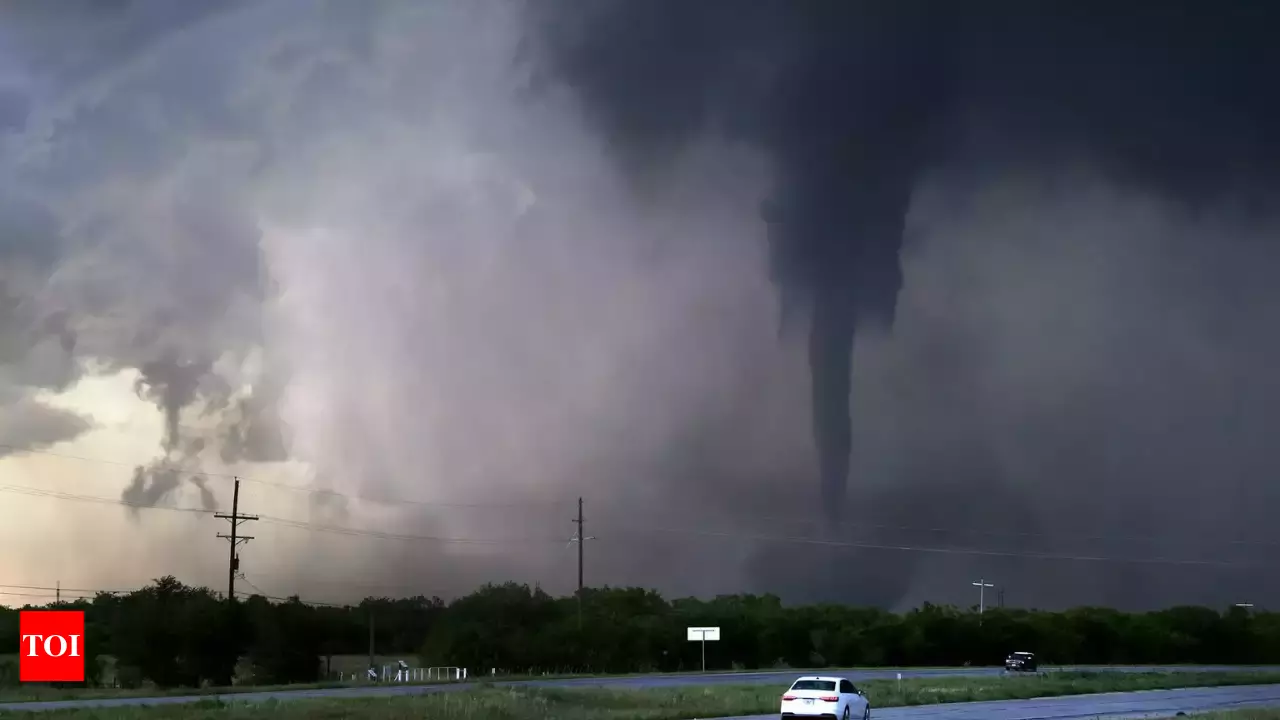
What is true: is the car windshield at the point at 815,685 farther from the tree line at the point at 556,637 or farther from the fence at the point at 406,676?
the tree line at the point at 556,637

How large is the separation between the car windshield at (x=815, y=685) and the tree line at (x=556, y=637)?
263 feet

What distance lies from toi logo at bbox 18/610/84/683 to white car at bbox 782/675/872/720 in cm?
2584

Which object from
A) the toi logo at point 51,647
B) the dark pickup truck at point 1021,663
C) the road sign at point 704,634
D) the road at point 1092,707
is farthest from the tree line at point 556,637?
the toi logo at point 51,647

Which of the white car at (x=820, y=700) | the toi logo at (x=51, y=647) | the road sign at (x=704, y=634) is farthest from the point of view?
the road sign at (x=704, y=634)

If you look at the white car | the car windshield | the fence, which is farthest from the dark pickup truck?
the car windshield

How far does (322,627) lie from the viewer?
133000mm

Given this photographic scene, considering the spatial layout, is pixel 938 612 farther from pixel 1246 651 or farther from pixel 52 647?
pixel 52 647

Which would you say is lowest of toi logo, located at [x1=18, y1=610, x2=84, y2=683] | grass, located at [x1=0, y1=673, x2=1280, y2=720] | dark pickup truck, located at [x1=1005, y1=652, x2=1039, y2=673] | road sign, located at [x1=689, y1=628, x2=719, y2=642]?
dark pickup truck, located at [x1=1005, y1=652, x2=1039, y2=673]

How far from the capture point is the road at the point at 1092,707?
184 ft

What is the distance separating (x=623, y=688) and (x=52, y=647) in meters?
50.8

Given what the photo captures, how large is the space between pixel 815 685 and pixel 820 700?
44.6 inches

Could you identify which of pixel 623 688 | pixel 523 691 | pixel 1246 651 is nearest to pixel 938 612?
pixel 1246 651

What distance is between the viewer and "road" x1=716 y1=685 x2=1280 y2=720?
2212 inches

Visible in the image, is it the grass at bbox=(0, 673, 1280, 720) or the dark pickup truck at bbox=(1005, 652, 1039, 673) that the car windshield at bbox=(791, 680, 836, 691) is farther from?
the dark pickup truck at bbox=(1005, 652, 1039, 673)
